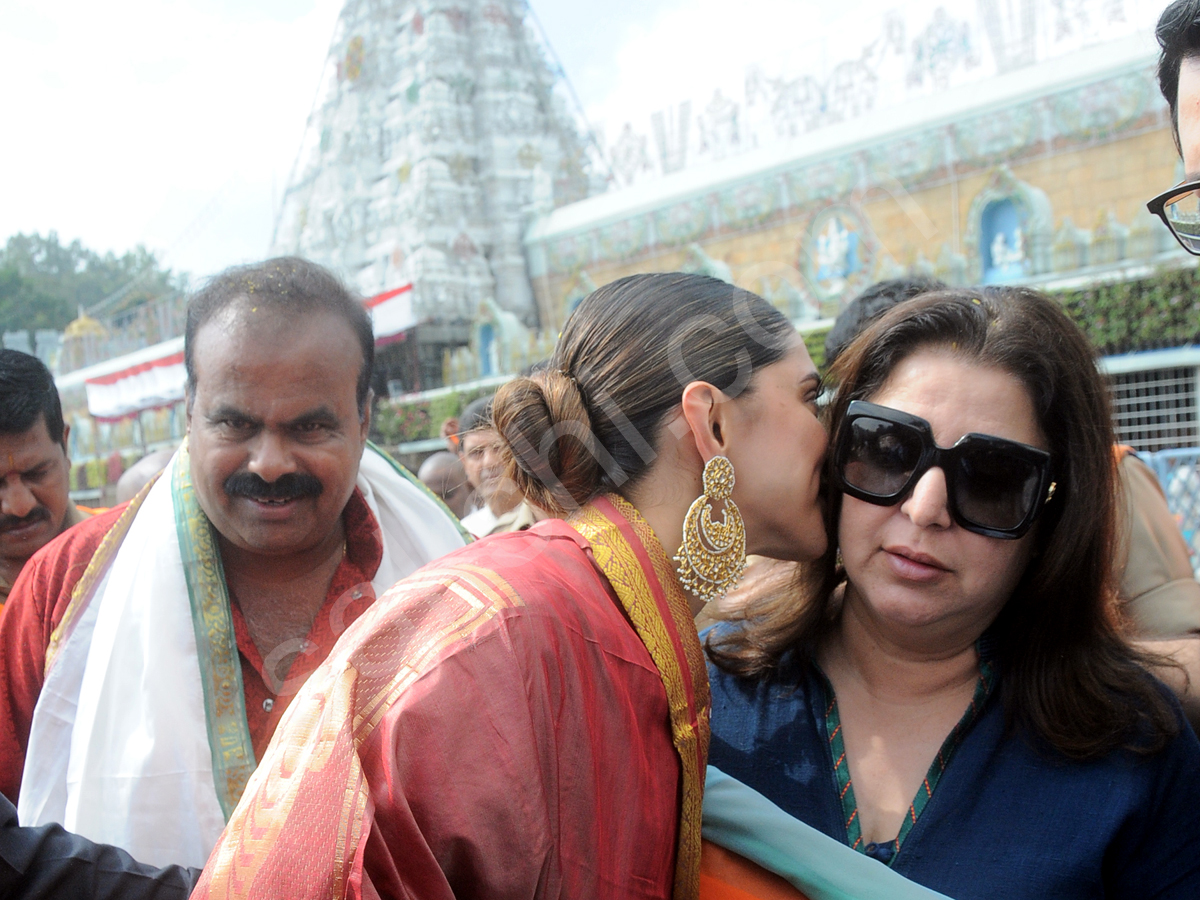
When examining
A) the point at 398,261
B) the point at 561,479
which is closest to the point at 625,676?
the point at 561,479

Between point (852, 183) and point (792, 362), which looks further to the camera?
point (852, 183)

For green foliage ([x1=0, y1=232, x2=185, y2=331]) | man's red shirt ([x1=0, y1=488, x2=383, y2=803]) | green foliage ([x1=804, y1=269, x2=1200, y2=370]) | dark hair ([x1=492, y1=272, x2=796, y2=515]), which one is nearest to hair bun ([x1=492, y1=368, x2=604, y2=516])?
dark hair ([x1=492, y1=272, x2=796, y2=515])

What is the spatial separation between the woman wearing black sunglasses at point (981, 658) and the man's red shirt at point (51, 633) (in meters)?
0.83

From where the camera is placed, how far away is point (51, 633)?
1.78m

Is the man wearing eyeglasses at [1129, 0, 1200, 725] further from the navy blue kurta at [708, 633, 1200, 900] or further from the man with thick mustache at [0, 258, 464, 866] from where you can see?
the man with thick mustache at [0, 258, 464, 866]

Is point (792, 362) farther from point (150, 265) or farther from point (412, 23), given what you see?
point (412, 23)

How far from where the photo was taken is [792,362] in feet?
5.08

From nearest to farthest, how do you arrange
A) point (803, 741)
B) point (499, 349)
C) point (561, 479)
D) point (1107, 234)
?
point (561, 479) → point (803, 741) → point (1107, 234) → point (499, 349)

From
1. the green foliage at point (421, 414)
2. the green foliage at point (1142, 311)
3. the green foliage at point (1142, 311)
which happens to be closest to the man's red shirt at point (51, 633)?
the green foliage at point (1142, 311)

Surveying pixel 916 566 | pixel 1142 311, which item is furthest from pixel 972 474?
pixel 1142 311

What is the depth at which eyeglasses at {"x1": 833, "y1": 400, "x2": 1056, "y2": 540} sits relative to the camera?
1567 mm

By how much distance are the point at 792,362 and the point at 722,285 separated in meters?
0.17

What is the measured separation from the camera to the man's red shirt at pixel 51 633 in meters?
1.76

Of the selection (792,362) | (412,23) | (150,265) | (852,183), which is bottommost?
(792,362)
